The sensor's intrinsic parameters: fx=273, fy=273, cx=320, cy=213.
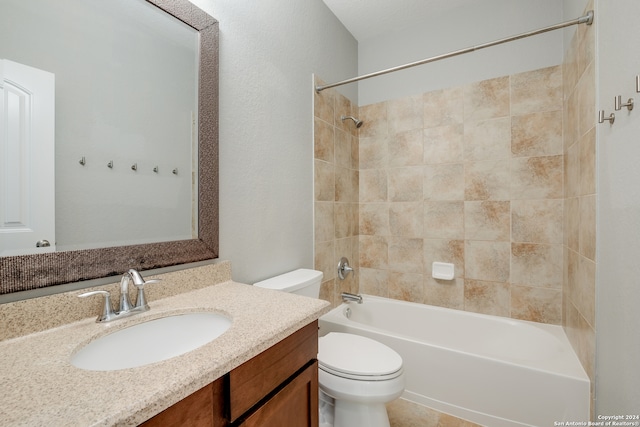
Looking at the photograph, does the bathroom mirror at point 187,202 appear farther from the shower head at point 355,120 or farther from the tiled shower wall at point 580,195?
the tiled shower wall at point 580,195

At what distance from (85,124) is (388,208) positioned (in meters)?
1.95

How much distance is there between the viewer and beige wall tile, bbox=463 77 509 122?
1.87 meters

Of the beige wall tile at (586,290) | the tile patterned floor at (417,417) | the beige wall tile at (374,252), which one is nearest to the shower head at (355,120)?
the beige wall tile at (374,252)

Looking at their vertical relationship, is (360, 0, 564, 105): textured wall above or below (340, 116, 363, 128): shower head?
above

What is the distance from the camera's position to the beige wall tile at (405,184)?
2154mm

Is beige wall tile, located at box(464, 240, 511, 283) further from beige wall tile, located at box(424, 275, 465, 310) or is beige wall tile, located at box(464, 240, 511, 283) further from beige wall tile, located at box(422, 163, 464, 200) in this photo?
beige wall tile, located at box(422, 163, 464, 200)

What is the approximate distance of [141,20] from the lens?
0.95 metres

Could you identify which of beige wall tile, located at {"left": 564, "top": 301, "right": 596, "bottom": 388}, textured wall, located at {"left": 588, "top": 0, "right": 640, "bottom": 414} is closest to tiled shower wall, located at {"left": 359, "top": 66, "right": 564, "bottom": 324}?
beige wall tile, located at {"left": 564, "top": 301, "right": 596, "bottom": 388}

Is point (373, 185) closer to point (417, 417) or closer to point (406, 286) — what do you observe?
point (406, 286)

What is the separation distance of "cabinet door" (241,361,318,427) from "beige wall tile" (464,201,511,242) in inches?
62.8

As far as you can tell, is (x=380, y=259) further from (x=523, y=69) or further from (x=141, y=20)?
(x=141, y=20)

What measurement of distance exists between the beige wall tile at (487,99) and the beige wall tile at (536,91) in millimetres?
50

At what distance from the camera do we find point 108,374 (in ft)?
1.70

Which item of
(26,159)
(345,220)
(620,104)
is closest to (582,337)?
(620,104)
